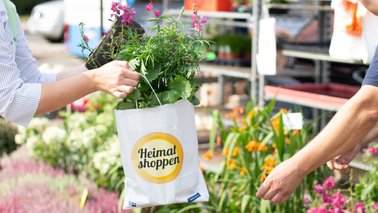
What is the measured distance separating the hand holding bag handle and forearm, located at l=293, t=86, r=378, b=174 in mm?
708

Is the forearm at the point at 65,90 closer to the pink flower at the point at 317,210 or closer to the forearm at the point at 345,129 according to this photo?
the forearm at the point at 345,129

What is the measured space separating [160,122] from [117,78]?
19 centimetres

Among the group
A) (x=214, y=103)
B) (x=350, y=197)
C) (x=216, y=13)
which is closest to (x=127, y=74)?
(x=350, y=197)

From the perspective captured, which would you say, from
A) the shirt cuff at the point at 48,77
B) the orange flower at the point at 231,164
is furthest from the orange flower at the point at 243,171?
the shirt cuff at the point at 48,77

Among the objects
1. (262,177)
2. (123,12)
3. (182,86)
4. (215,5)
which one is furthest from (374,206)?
(215,5)

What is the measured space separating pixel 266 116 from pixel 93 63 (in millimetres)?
1906

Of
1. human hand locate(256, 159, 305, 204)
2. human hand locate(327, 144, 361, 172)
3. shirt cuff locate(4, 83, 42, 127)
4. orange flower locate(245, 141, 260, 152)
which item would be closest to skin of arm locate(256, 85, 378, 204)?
human hand locate(256, 159, 305, 204)

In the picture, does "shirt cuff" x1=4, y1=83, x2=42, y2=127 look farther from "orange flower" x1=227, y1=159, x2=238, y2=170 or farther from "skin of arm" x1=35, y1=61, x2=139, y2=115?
"orange flower" x1=227, y1=159, x2=238, y2=170

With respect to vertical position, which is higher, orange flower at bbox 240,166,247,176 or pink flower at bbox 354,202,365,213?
pink flower at bbox 354,202,365,213

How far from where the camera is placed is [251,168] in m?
4.45

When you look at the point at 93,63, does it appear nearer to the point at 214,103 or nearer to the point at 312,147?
the point at 312,147

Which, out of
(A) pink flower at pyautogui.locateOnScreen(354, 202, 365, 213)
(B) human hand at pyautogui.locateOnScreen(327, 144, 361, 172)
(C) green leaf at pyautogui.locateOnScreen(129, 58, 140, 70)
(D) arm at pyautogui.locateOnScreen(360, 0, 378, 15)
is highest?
(D) arm at pyautogui.locateOnScreen(360, 0, 378, 15)

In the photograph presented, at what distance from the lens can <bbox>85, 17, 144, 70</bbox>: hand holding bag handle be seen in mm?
2818

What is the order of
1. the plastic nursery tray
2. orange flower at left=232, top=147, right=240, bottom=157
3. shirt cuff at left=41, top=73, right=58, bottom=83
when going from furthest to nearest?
the plastic nursery tray, orange flower at left=232, top=147, right=240, bottom=157, shirt cuff at left=41, top=73, right=58, bottom=83
